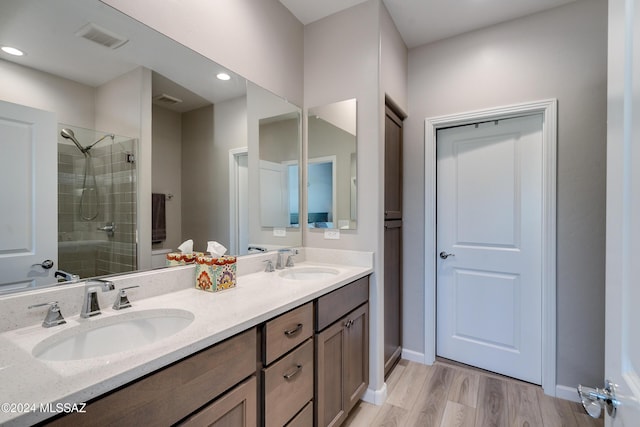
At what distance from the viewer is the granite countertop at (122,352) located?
0.58 m

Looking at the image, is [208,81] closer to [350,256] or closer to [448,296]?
[350,256]

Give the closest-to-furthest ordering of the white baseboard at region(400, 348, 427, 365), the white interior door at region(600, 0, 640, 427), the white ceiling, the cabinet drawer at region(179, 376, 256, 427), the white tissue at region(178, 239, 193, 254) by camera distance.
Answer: the white interior door at region(600, 0, 640, 427) → the cabinet drawer at region(179, 376, 256, 427) → the white tissue at region(178, 239, 193, 254) → the white ceiling → the white baseboard at region(400, 348, 427, 365)

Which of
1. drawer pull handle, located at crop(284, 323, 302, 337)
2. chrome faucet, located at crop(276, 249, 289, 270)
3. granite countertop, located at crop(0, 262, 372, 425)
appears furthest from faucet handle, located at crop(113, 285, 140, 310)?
chrome faucet, located at crop(276, 249, 289, 270)

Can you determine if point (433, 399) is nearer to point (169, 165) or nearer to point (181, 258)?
point (181, 258)

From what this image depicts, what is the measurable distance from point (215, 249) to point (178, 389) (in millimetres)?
819

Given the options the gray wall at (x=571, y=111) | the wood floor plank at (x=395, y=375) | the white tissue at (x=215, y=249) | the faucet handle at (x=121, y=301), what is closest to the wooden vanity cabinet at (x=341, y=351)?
the wood floor plank at (x=395, y=375)

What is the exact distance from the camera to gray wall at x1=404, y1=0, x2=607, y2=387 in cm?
188

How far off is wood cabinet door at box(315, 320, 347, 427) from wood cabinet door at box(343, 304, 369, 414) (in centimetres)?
5

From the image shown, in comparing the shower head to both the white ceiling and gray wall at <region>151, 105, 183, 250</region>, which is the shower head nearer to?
gray wall at <region>151, 105, 183, 250</region>

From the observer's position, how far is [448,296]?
2.45 meters

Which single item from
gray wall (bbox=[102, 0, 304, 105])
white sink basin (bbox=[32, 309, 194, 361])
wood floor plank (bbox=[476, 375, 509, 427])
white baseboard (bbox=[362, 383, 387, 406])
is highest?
gray wall (bbox=[102, 0, 304, 105])

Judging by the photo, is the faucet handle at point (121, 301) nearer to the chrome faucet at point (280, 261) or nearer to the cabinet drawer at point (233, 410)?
the cabinet drawer at point (233, 410)

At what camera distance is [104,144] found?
3.75 ft

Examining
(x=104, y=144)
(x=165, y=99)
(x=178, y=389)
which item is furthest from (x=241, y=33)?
(x=178, y=389)
